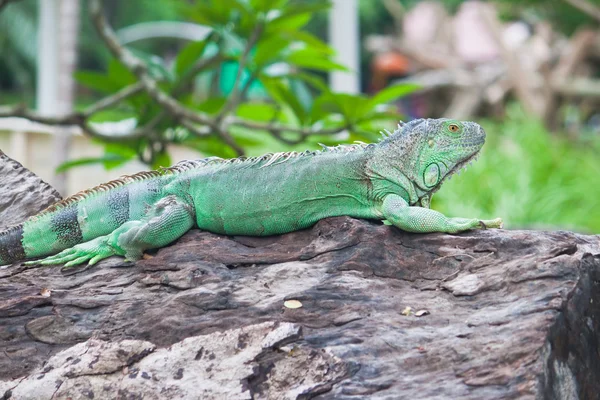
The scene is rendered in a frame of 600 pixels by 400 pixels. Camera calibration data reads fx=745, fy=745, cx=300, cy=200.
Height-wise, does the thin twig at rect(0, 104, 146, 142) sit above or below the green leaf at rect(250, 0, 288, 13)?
below

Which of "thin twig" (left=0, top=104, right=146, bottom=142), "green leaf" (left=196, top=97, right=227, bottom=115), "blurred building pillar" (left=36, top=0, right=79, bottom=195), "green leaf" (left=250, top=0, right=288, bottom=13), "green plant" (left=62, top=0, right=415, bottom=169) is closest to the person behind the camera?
"thin twig" (left=0, top=104, right=146, bottom=142)

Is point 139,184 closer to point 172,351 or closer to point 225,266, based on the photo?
point 225,266

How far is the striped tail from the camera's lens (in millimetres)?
4008

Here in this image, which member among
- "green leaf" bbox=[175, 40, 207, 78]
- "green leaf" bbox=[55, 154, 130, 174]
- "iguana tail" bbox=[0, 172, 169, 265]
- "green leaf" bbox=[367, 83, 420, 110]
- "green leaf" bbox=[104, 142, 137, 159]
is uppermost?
"green leaf" bbox=[175, 40, 207, 78]

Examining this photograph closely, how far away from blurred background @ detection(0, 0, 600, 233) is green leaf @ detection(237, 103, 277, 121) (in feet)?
0.08

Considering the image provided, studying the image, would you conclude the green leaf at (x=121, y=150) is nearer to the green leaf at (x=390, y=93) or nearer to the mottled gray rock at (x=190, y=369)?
the green leaf at (x=390, y=93)

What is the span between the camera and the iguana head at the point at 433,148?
4035mm

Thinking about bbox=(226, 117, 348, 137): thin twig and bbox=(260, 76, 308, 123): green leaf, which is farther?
bbox=(226, 117, 348, 137): thin twig

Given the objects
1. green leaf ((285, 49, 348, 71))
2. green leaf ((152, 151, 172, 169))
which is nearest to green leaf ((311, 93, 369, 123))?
green leaf ((285, 49, 348, 71))

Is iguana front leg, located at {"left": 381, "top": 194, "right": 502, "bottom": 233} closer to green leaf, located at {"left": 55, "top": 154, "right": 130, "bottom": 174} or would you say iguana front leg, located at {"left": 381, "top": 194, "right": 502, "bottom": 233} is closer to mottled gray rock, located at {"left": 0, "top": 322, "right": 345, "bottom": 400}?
mottled gray rock, located at {"left": 0, "top": 322, "right": 345, "bottom": 400}

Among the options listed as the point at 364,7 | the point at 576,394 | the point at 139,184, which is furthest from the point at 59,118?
the point at 364,7

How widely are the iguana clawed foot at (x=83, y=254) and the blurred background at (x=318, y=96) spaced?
1.65m

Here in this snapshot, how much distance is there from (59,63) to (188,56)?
11.5 ft

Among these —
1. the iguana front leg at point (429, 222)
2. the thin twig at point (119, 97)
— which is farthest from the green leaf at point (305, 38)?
the iguana front leg at point (429, 222)
